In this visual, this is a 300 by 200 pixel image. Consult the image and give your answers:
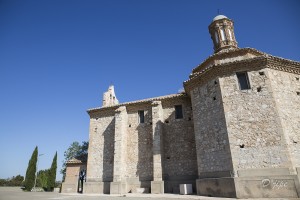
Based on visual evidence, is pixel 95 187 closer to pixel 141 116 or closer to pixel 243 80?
pixel 141 116

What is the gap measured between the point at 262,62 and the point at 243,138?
16.8ft

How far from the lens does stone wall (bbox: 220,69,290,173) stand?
406 inches

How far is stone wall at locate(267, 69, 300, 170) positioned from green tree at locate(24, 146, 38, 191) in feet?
107

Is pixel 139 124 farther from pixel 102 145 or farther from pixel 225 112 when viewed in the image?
pixel 225 112

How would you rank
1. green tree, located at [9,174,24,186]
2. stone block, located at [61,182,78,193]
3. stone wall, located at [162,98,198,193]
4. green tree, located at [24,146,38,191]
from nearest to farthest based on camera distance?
stone wall, located at [162,98,198,193] → stone block, located at [61,182,78,193] → green tree, located at [24,146,38,191] → green tree, located at [9,174,24,186]

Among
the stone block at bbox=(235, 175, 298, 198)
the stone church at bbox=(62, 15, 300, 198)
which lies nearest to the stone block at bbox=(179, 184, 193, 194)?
the stone church at bbox=(62, 15, 300, 198)

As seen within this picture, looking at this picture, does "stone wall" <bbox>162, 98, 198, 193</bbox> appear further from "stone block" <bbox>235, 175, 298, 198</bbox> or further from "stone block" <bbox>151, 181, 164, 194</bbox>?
"stone block" <bbox>235, 175, 298, 198</bbox>

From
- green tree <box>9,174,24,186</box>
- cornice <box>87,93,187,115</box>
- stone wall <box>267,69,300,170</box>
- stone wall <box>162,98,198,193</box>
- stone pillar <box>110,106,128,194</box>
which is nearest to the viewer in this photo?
stone wall <box>267,69,300,170</box>

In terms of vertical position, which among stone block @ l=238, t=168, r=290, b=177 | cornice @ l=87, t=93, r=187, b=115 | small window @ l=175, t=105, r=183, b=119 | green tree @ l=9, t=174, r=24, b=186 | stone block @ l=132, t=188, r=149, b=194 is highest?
cornice @ l=87, t=93, r=187, b=115

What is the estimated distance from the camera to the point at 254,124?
1106 cm

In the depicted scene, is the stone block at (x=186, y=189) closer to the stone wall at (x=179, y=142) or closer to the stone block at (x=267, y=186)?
the stone wall at (x=179, y=142)

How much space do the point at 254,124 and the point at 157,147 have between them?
7827 millimetres

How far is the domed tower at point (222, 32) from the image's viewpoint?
17203mm

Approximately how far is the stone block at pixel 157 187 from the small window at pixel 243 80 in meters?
9.48
